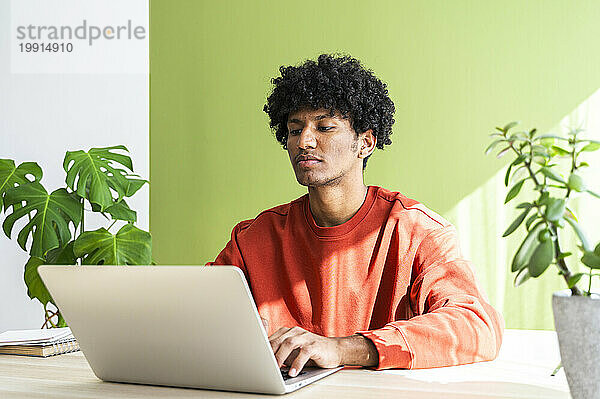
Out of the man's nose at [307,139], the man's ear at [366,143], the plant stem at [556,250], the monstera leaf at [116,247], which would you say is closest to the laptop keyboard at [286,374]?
the plant stem at [556,250]

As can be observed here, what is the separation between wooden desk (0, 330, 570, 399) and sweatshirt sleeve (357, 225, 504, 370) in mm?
23

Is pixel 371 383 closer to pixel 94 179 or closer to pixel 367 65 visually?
pixel 94 179

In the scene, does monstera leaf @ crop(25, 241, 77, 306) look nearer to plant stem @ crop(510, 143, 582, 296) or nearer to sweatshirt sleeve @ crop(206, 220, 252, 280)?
sweatshirt sleeve @ crop(206, 220, 252, 280)

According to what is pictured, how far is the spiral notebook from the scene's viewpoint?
1507mm

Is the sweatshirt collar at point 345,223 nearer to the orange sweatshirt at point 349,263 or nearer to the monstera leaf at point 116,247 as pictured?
the orange sweatshirt at point 349,263

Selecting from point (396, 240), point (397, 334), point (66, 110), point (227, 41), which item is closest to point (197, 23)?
point (227, 41)

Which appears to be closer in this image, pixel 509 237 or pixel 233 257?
pixel 233 257

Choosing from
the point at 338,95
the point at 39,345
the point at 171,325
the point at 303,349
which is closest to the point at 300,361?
the point at 303,349

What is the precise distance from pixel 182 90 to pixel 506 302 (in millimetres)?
1723

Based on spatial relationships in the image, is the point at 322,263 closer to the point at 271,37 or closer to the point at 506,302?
the point at 506,302

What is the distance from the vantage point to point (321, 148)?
195 cm

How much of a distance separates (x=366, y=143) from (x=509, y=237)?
3.28ft

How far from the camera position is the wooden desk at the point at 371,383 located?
1.09 metres

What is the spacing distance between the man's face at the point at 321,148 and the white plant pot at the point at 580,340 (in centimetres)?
112
